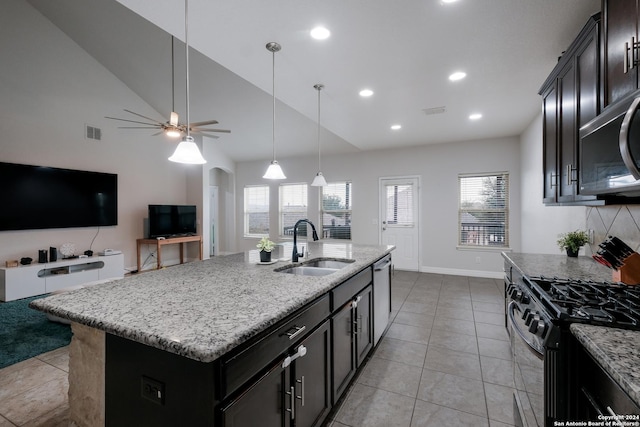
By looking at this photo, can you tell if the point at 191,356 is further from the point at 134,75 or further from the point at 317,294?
the point at 134,75

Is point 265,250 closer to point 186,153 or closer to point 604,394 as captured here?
point 186,153

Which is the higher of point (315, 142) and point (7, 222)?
point (315, 142)

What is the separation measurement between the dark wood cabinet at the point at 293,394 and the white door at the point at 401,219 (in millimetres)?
4787

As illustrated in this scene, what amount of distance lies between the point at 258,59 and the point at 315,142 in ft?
11.1

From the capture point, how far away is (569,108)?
2.05 m

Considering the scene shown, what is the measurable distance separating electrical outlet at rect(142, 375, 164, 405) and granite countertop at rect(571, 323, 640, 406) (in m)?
1.40

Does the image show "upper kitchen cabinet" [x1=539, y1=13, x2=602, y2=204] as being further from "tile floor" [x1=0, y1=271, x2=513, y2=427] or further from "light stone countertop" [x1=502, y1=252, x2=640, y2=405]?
"tile floor" [x1=0, y1=271, x2=513, y2=427]

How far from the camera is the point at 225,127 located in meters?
5.92

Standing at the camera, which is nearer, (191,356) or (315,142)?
(191,356)

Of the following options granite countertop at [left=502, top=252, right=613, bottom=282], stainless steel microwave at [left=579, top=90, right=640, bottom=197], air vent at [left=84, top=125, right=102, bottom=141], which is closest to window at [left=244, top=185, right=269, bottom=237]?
air vent at [left=84, top=125, right=102, bottom=141]

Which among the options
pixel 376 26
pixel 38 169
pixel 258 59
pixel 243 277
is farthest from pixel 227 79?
pixel 243 277

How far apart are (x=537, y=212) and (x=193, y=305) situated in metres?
4.86

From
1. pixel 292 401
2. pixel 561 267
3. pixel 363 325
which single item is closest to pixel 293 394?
pixel 292 401

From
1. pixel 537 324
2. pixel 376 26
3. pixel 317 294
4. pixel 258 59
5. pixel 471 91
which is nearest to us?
pixel 537 324
